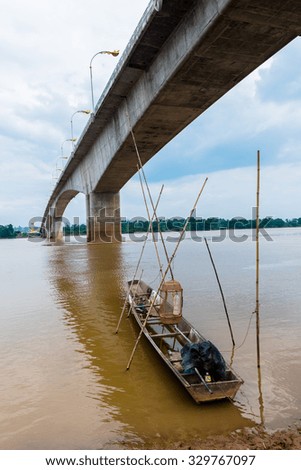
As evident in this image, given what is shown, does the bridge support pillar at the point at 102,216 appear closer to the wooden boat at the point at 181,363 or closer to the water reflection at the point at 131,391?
the water reflection at the point at 131,391

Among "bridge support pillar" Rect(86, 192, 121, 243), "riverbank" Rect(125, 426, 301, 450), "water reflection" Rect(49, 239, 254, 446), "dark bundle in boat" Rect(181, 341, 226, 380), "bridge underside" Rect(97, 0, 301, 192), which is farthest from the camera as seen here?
"bridge support pillar" Rect(86, 192, 121, 243)

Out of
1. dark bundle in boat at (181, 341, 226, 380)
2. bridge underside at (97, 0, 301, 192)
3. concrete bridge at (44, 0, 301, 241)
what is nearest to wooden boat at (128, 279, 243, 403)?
dark bundle in boat at (181, 341, 226, 380)

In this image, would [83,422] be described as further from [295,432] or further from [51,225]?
[51,225]

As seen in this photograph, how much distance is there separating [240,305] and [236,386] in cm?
700

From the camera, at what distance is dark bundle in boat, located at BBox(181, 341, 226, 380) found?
5730mm

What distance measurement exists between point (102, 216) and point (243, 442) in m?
32.6

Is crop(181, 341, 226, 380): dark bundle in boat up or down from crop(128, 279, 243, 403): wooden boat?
up

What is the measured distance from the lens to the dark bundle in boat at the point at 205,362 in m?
5.73

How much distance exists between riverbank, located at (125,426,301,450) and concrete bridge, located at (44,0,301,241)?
10.2 metres

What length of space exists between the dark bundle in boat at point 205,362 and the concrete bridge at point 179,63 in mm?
9130

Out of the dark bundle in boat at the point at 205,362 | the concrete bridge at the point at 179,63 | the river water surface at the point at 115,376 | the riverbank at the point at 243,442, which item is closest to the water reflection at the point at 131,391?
the river water surface at the point at 115,376

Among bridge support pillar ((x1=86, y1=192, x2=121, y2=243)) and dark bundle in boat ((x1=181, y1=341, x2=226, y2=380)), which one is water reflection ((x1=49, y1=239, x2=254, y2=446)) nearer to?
dark bundle in boat ((x1=181, y1=341, x2=226, y2=380))

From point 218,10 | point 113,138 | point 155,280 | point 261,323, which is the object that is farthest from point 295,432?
point 113,138

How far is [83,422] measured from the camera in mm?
5098
